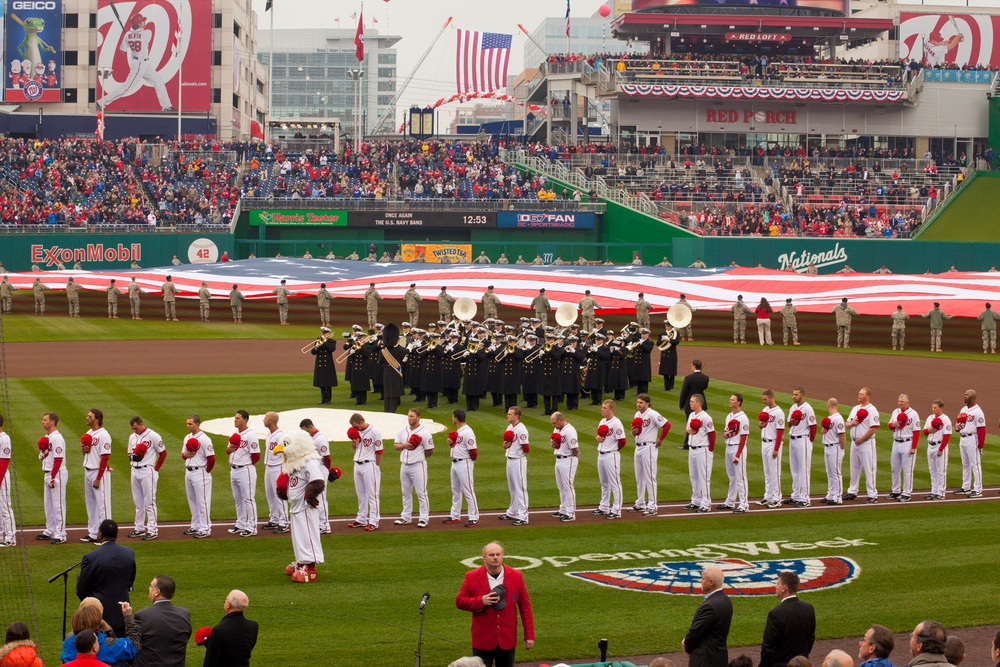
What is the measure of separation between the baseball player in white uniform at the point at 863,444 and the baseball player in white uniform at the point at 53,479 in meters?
11.5

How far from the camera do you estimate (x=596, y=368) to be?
28.1m

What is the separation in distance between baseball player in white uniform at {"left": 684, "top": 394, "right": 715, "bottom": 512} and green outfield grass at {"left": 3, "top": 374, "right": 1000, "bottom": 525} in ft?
3.87

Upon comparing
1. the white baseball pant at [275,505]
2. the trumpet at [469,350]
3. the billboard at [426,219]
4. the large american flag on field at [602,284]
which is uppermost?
the billboard at [426,219]

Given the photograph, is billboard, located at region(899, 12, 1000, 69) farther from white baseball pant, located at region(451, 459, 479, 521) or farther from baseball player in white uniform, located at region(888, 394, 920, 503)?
white baseball pant, located at region(451, 459, 479, 521)

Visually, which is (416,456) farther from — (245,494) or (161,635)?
(161,635)

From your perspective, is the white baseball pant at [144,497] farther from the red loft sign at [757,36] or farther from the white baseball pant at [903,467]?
the red loft sign at [757,36]

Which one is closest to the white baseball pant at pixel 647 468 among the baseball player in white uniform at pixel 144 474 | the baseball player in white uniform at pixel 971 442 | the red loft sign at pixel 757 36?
the baseball player in white uniform at pixel 971 442

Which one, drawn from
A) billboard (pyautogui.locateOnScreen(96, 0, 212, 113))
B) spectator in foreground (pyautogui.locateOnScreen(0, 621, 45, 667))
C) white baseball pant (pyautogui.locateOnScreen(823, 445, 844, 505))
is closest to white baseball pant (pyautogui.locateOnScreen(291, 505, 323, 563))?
spectator in foreground (pyautogui.locateOnScreen(0, 621, 45, 667))

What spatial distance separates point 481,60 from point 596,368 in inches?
1995

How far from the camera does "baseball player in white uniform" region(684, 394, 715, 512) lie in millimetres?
19016

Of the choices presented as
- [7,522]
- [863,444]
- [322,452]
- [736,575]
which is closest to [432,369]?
[863,444]

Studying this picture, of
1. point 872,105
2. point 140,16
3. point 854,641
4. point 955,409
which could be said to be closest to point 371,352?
point 955,409

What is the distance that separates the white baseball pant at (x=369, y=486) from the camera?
17797 millimetres

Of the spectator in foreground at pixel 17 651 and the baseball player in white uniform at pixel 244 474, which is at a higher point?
the spectator in foreground at pixel 17 651
